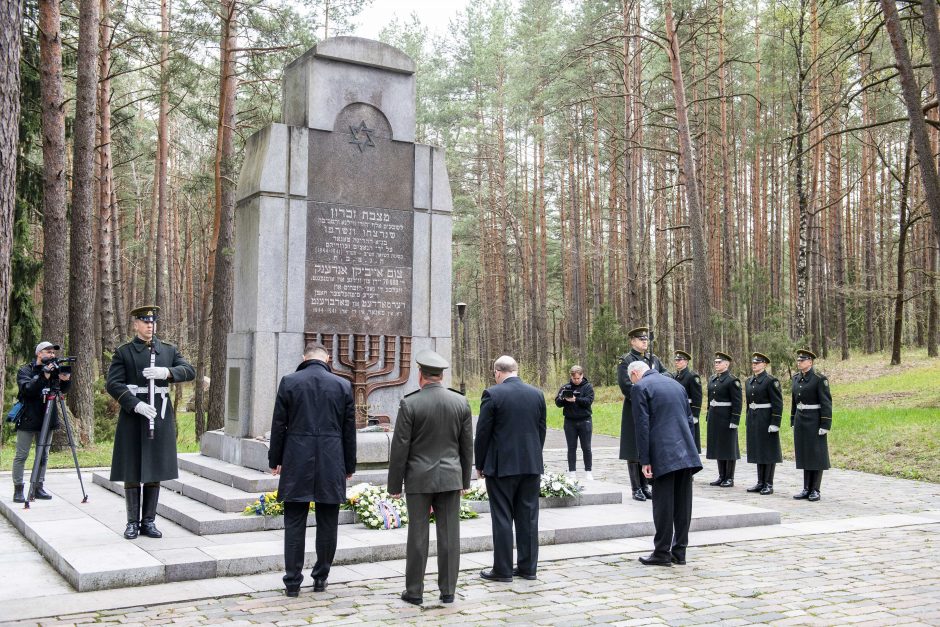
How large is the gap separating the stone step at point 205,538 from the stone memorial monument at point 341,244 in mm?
1622

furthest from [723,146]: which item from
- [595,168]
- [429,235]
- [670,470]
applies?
[670,470]

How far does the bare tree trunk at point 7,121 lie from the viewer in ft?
15.5

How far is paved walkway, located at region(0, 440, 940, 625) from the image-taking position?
5477mm

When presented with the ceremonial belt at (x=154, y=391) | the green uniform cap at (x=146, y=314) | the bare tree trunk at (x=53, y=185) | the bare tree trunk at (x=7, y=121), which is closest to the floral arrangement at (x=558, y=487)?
the ceremonial belt at (x=154, y=391)

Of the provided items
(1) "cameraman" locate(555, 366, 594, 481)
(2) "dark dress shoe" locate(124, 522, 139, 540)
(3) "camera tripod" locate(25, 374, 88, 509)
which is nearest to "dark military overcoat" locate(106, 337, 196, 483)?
(2) "dark dress shoe" locate(124, 522, 139, 540)

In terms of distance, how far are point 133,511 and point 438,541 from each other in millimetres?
3125

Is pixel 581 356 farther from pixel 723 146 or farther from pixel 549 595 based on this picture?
pixel 549 595

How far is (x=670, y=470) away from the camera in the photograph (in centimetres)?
708

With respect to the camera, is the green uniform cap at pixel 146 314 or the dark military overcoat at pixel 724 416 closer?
the green uniform cap at pixel 146 314

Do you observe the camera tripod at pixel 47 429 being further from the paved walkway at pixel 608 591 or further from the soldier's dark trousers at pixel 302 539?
the soldier's dark trousers at pixel 302 539

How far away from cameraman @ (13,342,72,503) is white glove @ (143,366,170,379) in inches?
100

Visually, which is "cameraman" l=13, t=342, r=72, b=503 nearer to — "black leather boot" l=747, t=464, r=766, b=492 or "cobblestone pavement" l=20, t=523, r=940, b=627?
"cobblestone pavement" l=20, t=523, r=940, b=627

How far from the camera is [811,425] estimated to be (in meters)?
11.2

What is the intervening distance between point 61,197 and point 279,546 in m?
10.4
